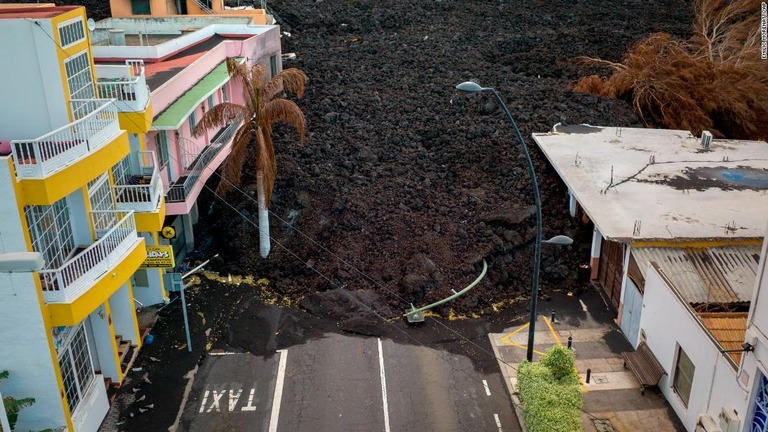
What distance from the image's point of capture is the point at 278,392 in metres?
18.8

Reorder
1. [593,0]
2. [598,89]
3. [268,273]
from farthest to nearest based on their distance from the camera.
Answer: [593,0]
[598,89]
[268,273]

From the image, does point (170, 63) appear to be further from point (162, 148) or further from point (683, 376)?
point (683, 376)

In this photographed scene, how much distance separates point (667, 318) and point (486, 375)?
5.17m

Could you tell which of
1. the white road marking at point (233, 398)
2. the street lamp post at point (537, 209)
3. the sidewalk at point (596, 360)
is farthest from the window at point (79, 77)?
the sidewalk at point (596, 360)

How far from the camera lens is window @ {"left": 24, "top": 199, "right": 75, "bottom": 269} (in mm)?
14891

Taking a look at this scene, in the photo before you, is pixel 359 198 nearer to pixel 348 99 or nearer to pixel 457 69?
pixel 348 99

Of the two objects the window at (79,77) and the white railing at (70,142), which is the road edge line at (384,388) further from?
the window at (79,77)

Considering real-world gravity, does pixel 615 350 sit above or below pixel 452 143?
below

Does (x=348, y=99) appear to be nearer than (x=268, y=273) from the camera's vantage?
No

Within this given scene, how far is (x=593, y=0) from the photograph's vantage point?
6400 centimetres

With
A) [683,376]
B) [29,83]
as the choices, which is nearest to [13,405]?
[29,83]

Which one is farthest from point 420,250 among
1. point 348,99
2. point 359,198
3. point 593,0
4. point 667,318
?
point 593,0

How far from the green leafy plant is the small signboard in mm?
5354

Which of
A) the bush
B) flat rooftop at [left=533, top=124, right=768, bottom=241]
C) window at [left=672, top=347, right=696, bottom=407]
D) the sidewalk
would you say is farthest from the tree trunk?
window at [left=672, top=347, right=696, bottom=407]
